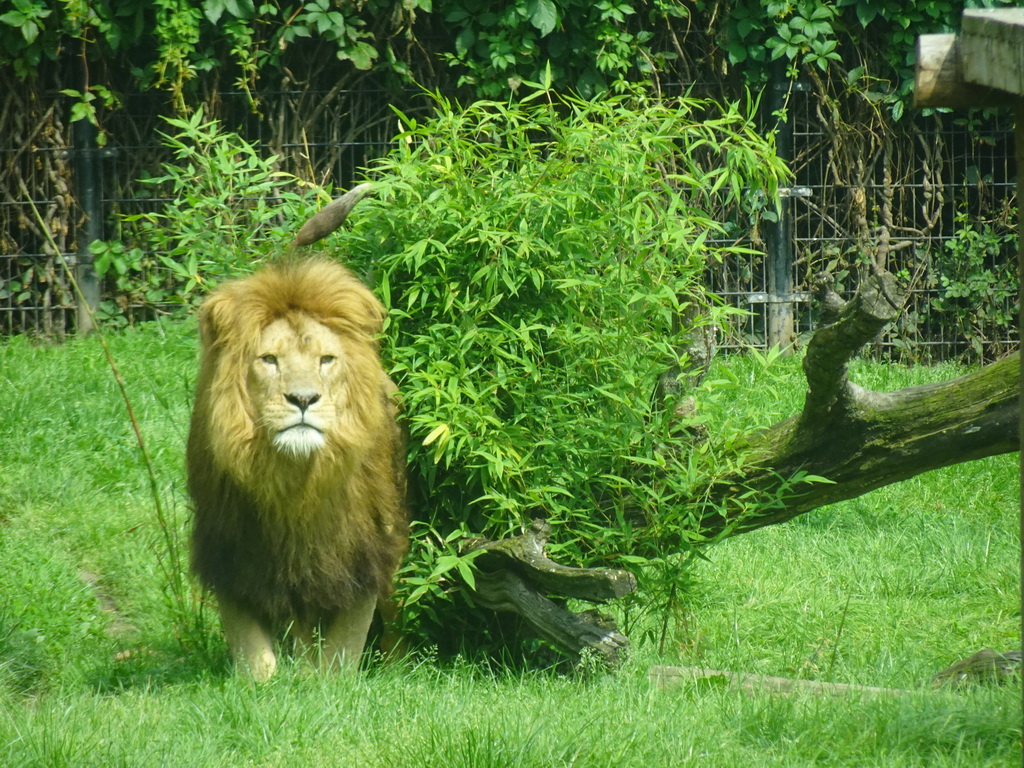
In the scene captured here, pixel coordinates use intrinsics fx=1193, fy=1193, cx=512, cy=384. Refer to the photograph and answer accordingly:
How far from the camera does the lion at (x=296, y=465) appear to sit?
398 centimetres

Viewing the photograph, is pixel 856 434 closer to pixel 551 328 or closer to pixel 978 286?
pixel 551 328

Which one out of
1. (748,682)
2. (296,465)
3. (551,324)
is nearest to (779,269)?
(551,324)

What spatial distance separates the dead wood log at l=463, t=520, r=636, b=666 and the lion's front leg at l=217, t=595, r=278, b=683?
78 cm

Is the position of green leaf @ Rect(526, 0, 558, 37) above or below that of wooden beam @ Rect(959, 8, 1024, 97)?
above

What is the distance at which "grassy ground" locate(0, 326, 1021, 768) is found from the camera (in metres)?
3.31

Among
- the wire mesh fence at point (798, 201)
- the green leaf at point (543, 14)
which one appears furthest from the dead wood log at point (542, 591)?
the green leaf at point (543, 14)

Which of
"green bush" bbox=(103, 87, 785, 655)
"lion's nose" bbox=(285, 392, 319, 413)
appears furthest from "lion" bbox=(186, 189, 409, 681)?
"green bush" bbox=(103, 87, 785, 655)

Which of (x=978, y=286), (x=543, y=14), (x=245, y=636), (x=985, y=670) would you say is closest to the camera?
(x=985, y=670)

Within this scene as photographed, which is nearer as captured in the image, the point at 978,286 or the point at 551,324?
the point at 551,324

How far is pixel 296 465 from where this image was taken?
4.04m

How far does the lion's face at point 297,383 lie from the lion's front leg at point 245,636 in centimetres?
73

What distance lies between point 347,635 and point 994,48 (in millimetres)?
2987

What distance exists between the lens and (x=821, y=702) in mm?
3707

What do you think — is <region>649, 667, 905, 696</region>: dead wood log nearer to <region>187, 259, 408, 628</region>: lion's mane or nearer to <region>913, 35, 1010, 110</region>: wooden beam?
<region>187, 259, 408, 628</region>: lion's mane
